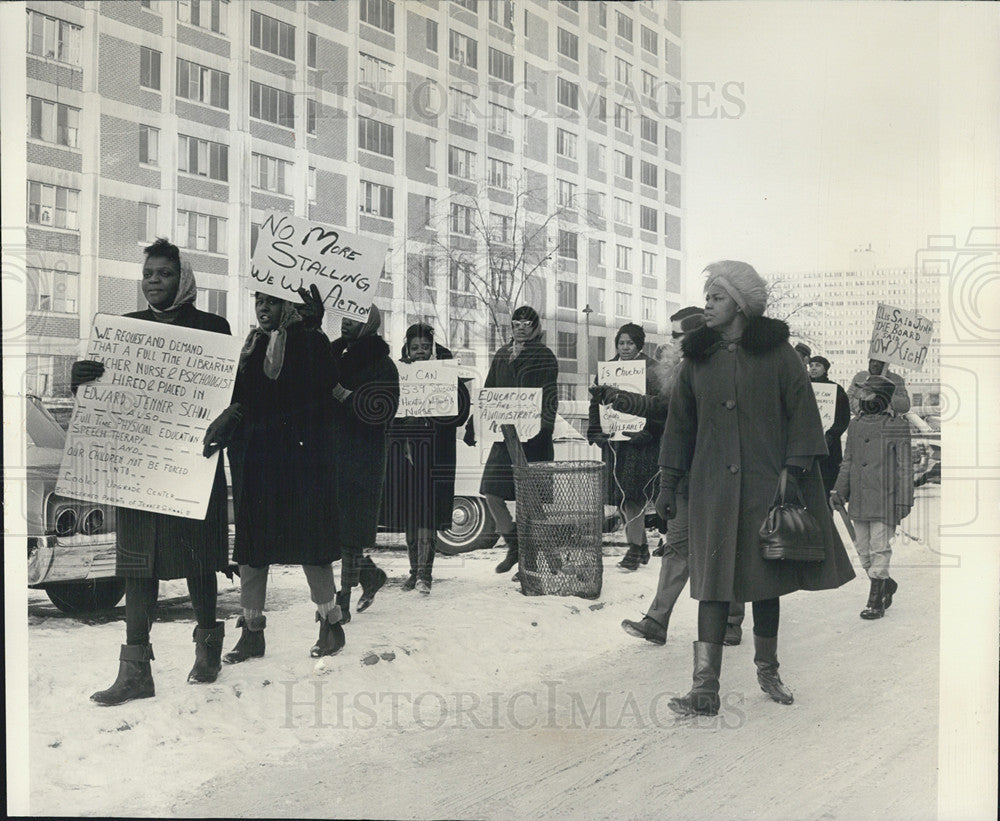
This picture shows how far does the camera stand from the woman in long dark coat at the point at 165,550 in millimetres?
5004

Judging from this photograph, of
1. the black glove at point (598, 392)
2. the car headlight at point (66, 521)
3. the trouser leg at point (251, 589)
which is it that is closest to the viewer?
the car headlight at point (66, 521)

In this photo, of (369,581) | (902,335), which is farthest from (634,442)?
(369,581)

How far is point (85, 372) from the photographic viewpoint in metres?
5.11

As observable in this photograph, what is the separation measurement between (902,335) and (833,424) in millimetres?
608

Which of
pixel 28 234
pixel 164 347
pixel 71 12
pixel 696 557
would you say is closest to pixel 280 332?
pixel 164 347

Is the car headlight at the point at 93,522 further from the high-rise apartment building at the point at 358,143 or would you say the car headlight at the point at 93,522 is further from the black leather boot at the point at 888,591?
the black leather boot at the point at 888,591

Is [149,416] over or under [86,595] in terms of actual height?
over

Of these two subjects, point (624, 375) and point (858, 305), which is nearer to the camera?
point (858, 305)

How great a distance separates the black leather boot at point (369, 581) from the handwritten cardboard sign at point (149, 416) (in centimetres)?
110

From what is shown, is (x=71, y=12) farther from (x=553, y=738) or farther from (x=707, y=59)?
(x=553, y=738)

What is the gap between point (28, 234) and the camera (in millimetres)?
5266

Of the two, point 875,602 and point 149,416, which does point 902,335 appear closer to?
point 875,602

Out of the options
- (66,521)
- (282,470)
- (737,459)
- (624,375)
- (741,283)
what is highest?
(741,283)

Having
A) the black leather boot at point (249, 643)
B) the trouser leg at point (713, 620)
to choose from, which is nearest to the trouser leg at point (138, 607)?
the black leather boot at point (249, 643)
